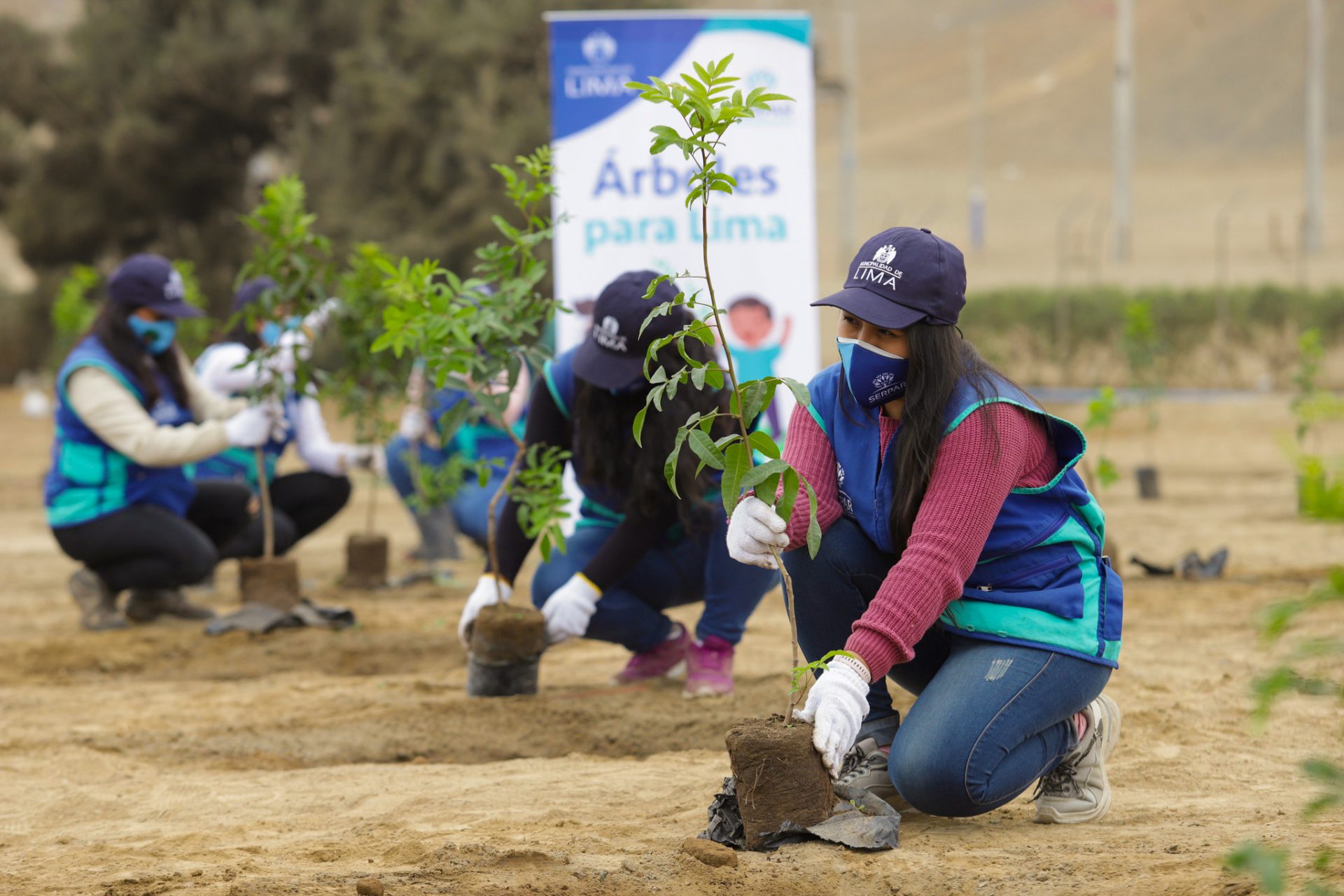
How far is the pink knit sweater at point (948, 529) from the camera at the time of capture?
8.77 ft

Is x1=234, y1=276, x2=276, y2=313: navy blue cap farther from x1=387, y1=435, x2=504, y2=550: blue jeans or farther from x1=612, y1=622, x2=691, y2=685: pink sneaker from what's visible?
x1=612, y1=622, x2=691, y2=685: pink sneaker

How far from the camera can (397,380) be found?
622 cm

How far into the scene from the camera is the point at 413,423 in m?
6.64

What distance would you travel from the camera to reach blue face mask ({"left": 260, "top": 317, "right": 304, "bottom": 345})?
5.76m

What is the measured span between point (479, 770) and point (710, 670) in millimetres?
871

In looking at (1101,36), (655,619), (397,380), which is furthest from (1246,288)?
(1101,36)

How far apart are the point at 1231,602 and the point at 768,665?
6.70ft

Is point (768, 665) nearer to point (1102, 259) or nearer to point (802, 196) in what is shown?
point (802, 196)

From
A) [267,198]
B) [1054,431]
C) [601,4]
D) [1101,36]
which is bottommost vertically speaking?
[1054,431]

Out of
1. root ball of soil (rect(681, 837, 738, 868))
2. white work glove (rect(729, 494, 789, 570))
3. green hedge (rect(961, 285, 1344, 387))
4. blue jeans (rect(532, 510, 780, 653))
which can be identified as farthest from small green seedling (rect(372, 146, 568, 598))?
green hedge (rect(961, 285, 1344, 387))

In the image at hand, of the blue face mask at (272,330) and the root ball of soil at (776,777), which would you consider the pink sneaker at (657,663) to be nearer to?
the root ball of soil at (776,777)

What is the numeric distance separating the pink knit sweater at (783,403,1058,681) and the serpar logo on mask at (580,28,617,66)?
3928 millimetres

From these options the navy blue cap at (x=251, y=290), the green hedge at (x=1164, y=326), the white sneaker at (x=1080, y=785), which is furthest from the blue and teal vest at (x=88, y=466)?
the green hedge at (x=1164, y=326)

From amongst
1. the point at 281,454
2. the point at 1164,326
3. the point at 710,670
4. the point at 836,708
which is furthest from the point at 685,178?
the point at 1164,326
